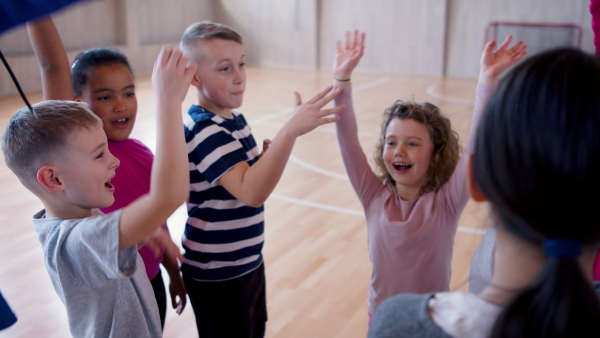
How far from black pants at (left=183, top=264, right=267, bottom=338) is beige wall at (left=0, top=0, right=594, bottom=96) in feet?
24.3

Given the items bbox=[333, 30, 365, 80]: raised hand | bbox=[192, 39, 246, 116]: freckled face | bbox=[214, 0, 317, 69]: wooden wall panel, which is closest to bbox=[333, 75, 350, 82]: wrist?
bbox=[333, 30, 365, 80]: raised hand

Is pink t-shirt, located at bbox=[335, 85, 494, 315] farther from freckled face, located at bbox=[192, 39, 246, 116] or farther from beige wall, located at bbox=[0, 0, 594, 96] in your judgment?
beige wall, located at bbox=[0, 0, 594, 96]

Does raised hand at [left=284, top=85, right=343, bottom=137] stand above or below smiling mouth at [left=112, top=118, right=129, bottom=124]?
above

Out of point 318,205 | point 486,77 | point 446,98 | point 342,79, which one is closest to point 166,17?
point 446,98

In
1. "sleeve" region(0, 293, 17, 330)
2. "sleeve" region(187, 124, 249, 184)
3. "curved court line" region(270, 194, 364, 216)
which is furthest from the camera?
"curved court line" region(270, 194, 364, 216)

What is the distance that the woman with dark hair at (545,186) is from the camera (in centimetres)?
62

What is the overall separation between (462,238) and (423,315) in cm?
275

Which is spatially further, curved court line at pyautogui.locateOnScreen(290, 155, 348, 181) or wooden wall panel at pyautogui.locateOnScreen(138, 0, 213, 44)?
wooden wall panel at pyautogui.locateOnScreen(138, 0, 213, 44)

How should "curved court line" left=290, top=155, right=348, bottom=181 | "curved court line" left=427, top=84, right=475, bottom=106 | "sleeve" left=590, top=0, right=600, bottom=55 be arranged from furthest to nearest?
"curved court line" left=427, top=84, right=475, bottom=106, "curved court line" left=290, top=155, right=348, bottom=181, "sleeve" left=590, top=0, right=600, bottom=55

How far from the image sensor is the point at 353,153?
1621 mm

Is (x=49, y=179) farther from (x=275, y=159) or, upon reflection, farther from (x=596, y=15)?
(x=596, y=15)

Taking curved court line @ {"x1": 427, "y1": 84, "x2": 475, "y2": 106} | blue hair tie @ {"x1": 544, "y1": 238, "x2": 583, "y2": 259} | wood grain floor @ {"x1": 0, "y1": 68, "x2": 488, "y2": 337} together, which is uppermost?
blue hair tie @ {"x1": 544, "y1": 238, "x2": 583, "y2": 259}

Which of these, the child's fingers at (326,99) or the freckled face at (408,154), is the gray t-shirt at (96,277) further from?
the freckled face at (408,154)

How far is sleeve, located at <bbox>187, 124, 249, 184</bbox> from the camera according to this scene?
4.87 ft
